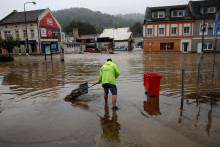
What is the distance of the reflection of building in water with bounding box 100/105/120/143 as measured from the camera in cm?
415

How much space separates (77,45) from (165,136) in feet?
178

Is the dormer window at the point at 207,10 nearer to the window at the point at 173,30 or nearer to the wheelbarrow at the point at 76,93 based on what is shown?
the window at the point at 173,30

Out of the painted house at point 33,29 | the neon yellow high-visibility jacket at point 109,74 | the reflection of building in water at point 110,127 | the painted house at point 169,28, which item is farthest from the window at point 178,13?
the reflection of building in water at point 110,127

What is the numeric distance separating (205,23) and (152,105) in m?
36.5

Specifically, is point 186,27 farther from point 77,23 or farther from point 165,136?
point 77,23

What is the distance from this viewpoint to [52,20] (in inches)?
1721

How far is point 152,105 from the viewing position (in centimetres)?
629

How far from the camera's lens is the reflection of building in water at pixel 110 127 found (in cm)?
415

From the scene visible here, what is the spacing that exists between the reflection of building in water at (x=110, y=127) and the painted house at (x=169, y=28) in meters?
35.4

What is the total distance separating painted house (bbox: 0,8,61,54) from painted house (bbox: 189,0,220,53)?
31.4 m

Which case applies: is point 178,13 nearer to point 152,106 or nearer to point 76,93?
point 152,106

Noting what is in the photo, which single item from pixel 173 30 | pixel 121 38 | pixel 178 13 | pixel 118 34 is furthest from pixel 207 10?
pixel 118 34

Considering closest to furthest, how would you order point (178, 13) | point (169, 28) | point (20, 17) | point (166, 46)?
point (178, 13) → point (169, 28) → point (166, 46) → point (20, 17)

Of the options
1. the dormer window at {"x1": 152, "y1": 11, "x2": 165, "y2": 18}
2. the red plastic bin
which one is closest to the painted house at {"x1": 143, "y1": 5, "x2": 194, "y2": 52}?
the dormer window at {"x1": 152, "y1": 11, "x2": 165, "y2": 18}
